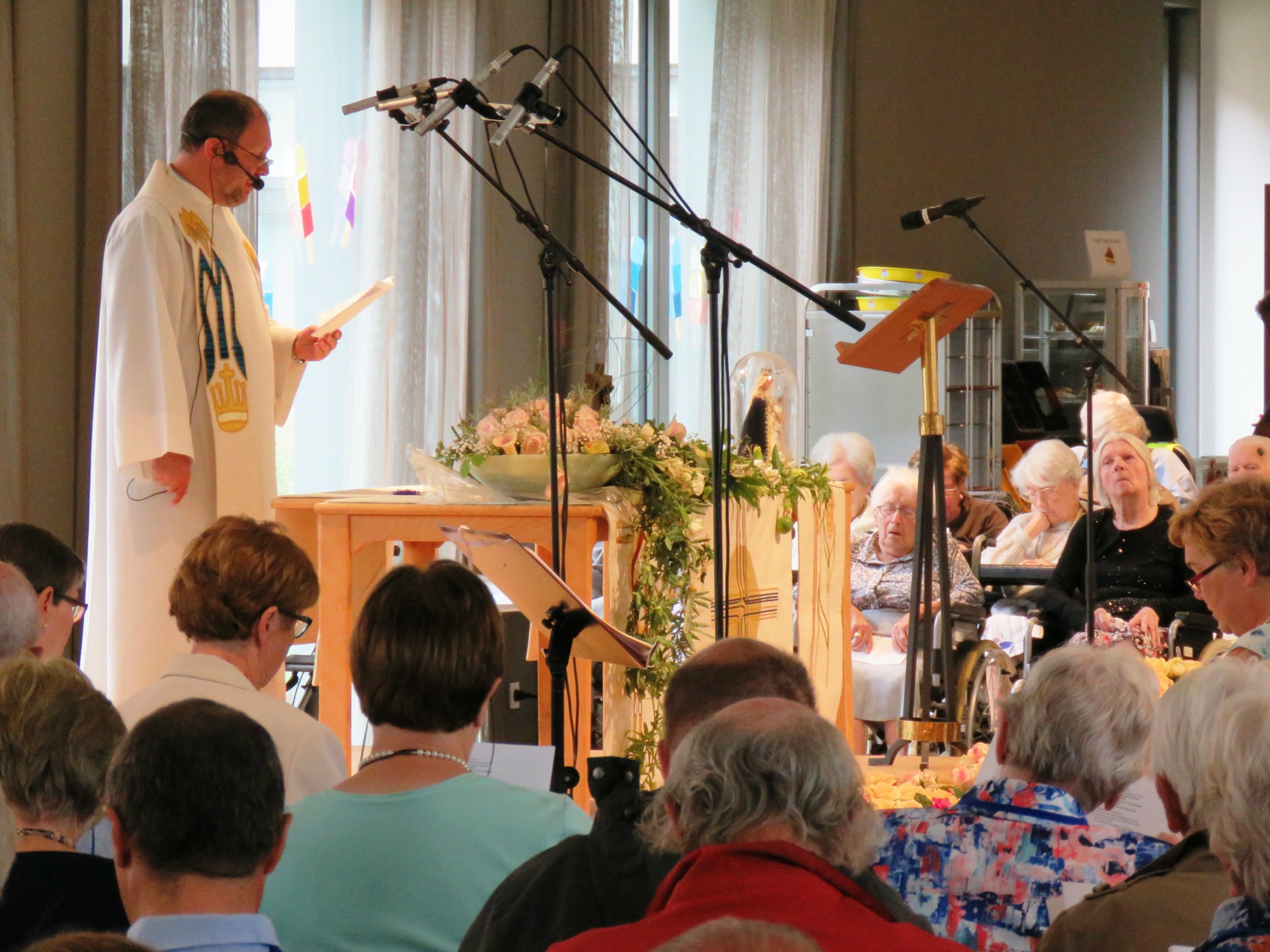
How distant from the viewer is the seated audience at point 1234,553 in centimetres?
321

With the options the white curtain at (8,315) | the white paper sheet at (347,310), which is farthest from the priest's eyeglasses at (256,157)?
the white curtain at (8,315)

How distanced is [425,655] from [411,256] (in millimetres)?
5326

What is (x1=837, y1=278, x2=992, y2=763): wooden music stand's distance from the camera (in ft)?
12.8

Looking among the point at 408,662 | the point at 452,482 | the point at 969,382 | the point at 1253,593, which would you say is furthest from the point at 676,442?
the point at 969,382

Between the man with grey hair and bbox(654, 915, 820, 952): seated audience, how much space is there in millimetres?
1769

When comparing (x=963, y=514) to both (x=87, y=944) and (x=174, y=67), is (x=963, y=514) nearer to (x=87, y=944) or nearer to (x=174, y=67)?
(x=174, y=67)

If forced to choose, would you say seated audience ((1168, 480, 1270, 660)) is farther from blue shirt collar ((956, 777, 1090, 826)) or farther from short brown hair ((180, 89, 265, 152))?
short brown hair ((180, 89, 265, 152))

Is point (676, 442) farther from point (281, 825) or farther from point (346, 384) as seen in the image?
point (346, 384)

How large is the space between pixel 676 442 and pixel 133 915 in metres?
2.56

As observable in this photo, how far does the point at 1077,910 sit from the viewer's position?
1.77 meters

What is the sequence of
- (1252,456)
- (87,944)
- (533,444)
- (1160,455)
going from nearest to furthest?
(87,944) < (533,444) < (1252,456) < (1160,455)

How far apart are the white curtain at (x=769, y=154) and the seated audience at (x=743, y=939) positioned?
8079 millimetres

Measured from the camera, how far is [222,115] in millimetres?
3932

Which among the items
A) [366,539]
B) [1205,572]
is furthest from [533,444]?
[1205,572]
